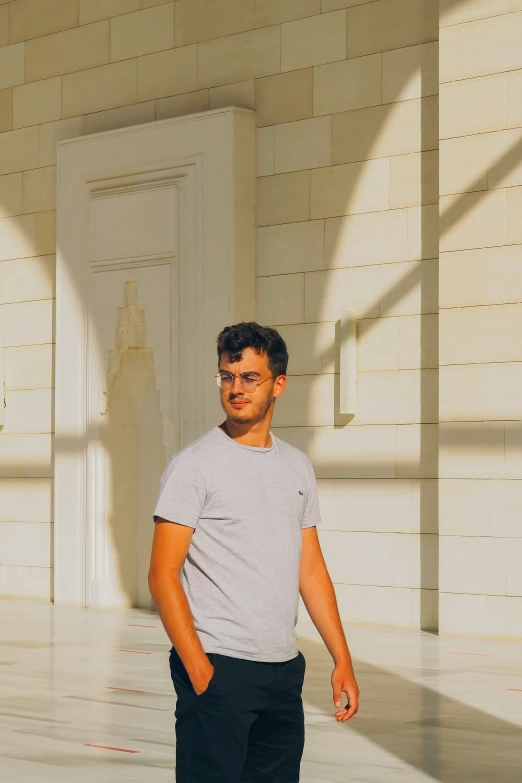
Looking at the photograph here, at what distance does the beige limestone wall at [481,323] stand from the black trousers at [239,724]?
30.3 ft

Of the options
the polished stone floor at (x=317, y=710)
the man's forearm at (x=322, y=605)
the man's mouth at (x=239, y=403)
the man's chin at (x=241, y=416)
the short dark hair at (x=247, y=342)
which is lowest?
the polished stone floor at (x=317, y=710)

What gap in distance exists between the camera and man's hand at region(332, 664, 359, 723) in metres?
4.23

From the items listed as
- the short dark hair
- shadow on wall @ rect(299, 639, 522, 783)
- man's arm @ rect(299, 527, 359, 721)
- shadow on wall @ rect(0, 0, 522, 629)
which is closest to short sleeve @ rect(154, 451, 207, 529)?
the short dark hair

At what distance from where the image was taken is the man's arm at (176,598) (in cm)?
388

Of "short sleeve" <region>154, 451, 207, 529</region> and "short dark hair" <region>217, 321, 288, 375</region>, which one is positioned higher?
"short dark hair" <region>217, 321, 288, 375</region>

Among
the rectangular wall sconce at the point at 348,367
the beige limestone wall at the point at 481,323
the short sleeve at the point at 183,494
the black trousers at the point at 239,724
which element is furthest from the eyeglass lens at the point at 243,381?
the rectangular wall sconce at the point at 348,367

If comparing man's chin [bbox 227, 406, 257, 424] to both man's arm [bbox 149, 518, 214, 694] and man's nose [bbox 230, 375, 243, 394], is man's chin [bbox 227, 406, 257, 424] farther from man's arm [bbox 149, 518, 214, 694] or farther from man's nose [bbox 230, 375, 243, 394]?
man's arm [bbox 149, 518, 214, 694]

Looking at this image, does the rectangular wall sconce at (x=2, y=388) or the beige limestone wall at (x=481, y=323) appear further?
the rectangular wall sconce at (x=2, y=388)

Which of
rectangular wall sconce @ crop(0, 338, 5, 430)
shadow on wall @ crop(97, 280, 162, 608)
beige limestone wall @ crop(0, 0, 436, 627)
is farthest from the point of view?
rectangular wall sconce @ crop(0, 338, 5, 430)

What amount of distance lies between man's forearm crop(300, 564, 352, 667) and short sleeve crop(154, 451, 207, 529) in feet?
1.80

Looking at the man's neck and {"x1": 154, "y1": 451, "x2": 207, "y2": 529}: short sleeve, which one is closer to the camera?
{"x1": 154, "y1": 451, "x2": 207, "y2": 529}: short sleeve

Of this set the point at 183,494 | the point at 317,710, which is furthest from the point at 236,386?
the point at 317,710

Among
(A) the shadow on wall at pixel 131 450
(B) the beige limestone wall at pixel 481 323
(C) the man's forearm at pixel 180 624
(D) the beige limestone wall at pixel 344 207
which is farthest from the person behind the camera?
(A) the shadow on wall at pixel 131 450

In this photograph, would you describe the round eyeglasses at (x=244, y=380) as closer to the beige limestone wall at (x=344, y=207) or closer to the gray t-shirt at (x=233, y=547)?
the gray t-shirt at (x=233, y=547)
